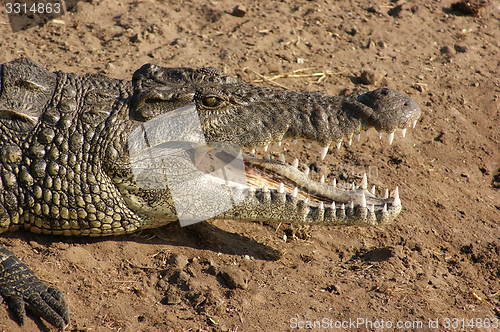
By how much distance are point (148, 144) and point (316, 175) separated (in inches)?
84.9

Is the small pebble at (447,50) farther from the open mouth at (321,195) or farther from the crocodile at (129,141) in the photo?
the crocodile at (129,141)

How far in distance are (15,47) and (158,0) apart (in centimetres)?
236

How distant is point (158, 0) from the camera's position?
6781 millimetres

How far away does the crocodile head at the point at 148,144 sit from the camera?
3312mm

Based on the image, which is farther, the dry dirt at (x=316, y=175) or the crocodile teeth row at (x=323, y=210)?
the crocodile teeth row at (x=323, y=210)

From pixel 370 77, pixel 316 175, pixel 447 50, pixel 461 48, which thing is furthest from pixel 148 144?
pixel 461 48

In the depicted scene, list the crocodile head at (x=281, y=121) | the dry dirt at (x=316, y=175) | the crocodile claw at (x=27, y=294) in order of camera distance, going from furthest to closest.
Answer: the crocodile head at (x=281, y=121) < the dry dirt at (x=316, y=175) < the crocodile claw at (x=27, y=294)

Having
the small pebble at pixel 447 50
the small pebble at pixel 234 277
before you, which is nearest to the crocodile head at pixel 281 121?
the small pebble at pixel 234 277

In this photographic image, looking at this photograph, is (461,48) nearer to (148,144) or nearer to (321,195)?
(321,195)

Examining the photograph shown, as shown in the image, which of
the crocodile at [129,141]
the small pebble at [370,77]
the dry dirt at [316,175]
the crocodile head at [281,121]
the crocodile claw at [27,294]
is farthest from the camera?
the small pebble at [370,77]

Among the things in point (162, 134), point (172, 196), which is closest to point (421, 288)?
point (172, 196)

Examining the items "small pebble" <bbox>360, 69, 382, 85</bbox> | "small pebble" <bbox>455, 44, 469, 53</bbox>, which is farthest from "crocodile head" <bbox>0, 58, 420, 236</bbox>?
"small pebble" <bbox>455, 44, 469, 53</bbox>

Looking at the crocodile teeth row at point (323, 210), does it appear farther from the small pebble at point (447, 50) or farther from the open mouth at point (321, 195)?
the small pebble at point (447, 50)

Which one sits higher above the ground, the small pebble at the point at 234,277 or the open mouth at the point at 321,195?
the open mouth at the point at 321,195
